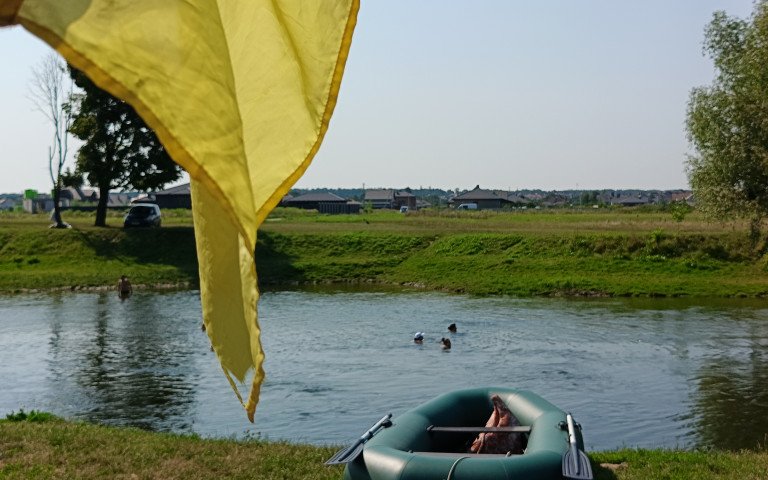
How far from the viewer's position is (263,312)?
34.2 m

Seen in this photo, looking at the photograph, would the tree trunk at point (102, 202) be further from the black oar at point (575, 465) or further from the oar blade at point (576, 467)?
the oar blade at point (576, 467)

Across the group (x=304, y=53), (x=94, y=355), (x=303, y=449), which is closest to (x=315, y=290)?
(x=94, y=355)

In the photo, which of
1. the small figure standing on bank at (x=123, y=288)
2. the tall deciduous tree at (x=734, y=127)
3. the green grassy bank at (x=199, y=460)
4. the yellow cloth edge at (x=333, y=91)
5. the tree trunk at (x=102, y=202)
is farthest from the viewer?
the tree trunk at (x=102, y=202)

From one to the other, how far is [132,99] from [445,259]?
45.4 metres

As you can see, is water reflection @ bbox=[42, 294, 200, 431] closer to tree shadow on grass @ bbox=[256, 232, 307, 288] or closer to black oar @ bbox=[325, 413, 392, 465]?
black oar @ bbox=[325, 413, 392, 465]

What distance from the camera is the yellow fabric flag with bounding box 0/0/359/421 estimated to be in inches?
73.5

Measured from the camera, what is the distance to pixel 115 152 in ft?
172

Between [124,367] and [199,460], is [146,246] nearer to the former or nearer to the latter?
[124,367]

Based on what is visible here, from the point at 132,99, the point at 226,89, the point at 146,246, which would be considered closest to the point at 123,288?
the point at 146,246

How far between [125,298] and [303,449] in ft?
90.6

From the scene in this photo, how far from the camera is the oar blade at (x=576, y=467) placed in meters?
9.90

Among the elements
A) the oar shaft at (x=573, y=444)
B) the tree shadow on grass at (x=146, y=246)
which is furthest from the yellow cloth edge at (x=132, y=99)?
the tree shadow on grass at (x=146, y=246)

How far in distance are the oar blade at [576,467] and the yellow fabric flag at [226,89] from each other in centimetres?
809

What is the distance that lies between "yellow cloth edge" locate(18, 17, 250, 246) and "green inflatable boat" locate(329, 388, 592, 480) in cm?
819
